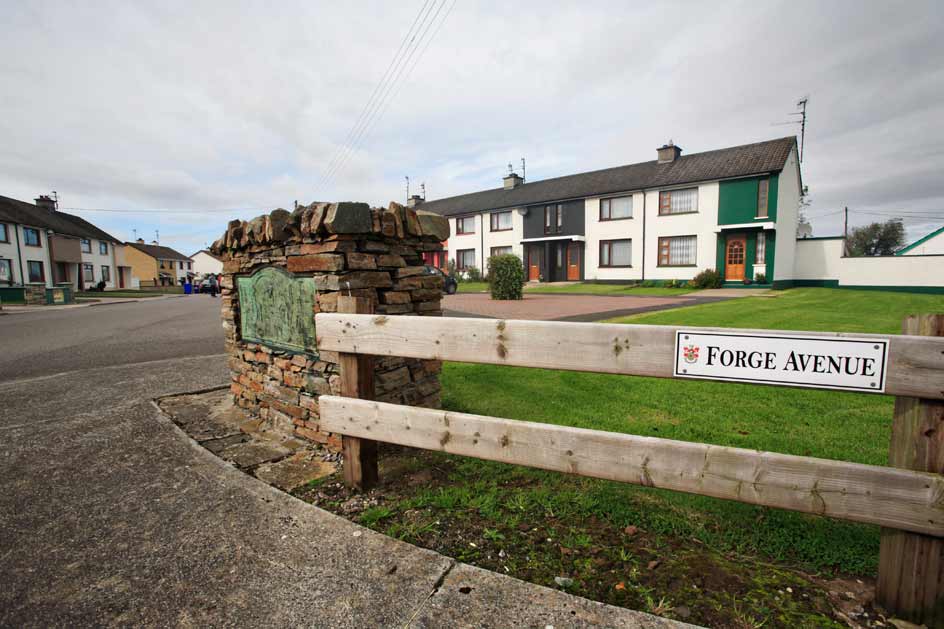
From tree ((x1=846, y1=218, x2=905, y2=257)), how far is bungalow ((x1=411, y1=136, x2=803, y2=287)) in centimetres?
3475

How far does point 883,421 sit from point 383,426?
190 inches

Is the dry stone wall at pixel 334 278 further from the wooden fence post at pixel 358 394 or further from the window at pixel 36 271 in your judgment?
the window at pixel 36 271

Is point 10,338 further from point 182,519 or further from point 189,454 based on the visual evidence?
point 182,519

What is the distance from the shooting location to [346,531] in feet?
8.65

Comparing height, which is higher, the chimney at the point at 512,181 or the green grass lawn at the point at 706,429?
the chimney at the point at 512,181

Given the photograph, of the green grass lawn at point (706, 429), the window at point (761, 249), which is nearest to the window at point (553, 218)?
the window at point (761, 249)

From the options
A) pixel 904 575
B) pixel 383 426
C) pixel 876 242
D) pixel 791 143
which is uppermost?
pixel 791 143

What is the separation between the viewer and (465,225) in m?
39.3

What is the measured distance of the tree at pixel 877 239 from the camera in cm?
5250

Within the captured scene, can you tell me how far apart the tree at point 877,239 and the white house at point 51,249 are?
259 ft

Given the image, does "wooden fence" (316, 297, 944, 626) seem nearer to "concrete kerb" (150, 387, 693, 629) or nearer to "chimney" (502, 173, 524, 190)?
"concrete kerb" (150, 387, 693, 629)

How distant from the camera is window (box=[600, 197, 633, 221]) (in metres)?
29.7

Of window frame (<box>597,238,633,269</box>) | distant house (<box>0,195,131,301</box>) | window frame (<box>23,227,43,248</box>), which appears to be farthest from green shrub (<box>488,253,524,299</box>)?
window frame (<box>23,227,43,248</box>)

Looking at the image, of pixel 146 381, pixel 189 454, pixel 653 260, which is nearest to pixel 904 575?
pixel 189 454
